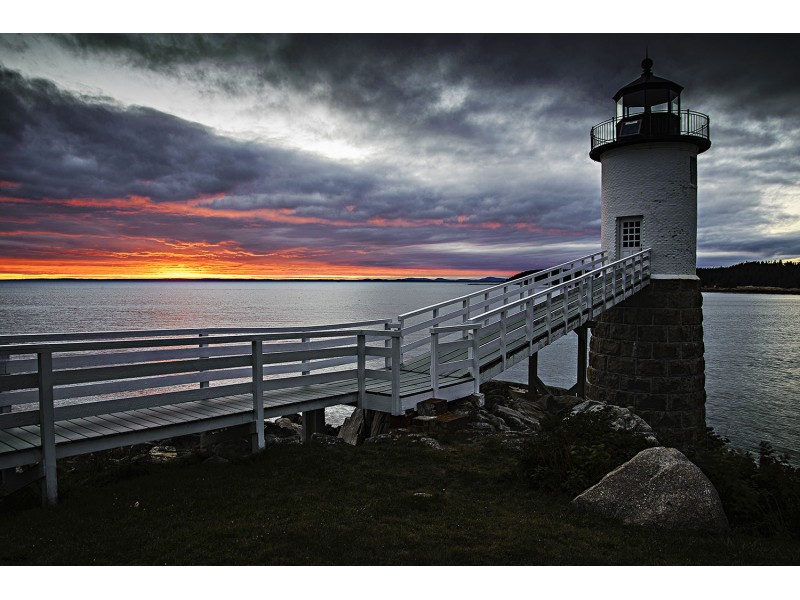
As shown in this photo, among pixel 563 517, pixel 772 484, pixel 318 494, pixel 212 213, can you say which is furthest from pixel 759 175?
pixel 212 213

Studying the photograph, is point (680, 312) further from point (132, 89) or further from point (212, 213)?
point (212, 213)

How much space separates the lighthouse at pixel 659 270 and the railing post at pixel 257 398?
13.8 metres

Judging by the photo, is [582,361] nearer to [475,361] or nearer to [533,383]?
[533,383]

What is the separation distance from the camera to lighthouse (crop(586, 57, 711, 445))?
56.6 feet

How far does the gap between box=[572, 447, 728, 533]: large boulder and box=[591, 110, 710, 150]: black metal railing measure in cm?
1502

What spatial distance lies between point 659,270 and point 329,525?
16283 mm

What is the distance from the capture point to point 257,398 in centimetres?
722

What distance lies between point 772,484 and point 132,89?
16727mm

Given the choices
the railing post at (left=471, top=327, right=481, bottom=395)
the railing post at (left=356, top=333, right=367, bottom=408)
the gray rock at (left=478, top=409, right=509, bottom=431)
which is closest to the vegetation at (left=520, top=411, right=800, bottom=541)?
the gray rock at (left=478, top=409, right=509, bottom=431)

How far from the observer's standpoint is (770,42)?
10.2 meters

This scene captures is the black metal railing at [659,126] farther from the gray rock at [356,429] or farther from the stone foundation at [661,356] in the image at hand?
the gray rock at [356,429]

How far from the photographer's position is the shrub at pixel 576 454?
600 centimetres

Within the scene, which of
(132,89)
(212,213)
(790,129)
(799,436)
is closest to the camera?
(132,89)

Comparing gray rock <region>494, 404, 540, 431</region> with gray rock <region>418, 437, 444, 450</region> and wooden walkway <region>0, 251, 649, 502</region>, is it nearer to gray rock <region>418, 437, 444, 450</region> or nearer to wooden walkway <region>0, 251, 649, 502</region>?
wooden walkway <region>0, 251, 649, 502</region>
